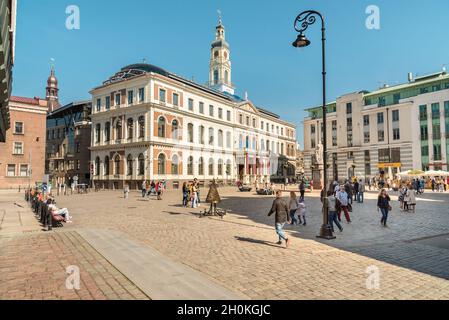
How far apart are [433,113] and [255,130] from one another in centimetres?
3318

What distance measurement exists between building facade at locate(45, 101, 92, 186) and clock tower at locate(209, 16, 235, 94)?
3602cm

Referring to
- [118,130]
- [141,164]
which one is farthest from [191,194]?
[118,130]

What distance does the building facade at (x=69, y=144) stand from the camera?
54812 millimetres

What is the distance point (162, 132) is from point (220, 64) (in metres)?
43.9

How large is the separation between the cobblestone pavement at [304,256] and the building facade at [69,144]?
151 ft

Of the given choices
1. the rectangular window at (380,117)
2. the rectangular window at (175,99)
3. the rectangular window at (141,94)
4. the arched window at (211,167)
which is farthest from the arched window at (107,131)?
the rectangular window at (380,117)

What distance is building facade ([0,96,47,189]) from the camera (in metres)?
41.8

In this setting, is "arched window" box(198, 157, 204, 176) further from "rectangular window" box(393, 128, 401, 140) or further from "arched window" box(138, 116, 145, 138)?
"rectangular window" box(393, 128, 401, 140)

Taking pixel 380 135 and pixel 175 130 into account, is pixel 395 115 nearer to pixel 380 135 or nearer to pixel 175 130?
pixel 380 135

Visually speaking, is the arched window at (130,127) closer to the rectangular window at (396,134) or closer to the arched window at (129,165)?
the arched window at (129,165)

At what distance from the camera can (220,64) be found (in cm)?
8006

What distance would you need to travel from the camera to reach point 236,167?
194ft

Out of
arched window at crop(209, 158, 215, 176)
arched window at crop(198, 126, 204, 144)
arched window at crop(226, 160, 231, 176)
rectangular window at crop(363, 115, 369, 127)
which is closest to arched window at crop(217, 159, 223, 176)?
arched window at crop(226, 160, 231, 176)
